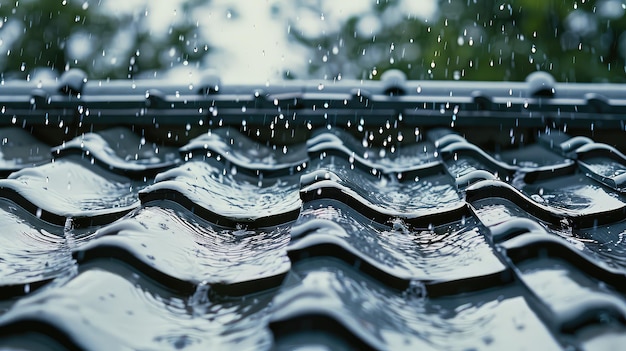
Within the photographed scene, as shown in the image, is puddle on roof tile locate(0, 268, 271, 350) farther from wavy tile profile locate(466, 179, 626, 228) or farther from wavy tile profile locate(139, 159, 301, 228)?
wavy tile profile locate(466, 179, 626, 228)

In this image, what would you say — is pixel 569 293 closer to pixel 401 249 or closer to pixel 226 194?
pixel 401 249

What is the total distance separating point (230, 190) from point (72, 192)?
486 mm

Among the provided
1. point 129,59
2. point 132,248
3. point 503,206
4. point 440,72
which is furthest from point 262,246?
point 129,59

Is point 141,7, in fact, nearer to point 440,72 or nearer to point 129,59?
point 129,59

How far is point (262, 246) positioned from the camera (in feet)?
4.91

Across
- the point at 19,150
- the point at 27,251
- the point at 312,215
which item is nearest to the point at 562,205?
the point at 312,215

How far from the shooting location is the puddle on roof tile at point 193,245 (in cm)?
126

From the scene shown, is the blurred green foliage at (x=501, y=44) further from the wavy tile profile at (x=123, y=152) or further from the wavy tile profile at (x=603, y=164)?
the wavy tile profile at (x=123, y=152)

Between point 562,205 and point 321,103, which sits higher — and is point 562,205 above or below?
below

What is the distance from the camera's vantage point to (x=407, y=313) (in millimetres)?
1133

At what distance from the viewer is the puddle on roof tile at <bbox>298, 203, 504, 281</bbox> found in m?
1.27

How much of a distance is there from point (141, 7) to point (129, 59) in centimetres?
179

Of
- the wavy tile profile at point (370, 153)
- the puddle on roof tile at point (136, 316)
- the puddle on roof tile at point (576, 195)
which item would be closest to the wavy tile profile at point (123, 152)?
the wavy tile profile at point (370, 153)

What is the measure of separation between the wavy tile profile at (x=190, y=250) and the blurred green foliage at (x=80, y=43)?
13126mm
